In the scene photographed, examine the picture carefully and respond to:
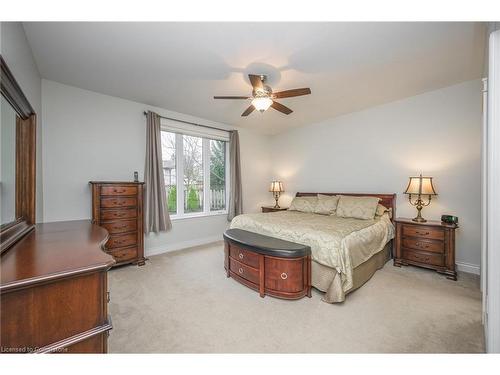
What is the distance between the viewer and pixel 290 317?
6.79 feet

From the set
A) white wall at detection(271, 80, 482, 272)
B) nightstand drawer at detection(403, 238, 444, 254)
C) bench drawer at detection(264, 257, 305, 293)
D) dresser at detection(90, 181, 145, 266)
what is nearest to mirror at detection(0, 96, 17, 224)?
dresser at detection(90, 181, 145, 266)

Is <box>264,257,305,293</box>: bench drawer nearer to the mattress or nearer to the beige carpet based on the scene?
the beige carpet

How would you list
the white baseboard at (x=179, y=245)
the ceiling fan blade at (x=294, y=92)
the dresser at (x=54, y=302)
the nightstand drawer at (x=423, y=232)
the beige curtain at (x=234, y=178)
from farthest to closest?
1. the beige curtain at (x=234, y=178)
2. the white baseboard at (x=179, y=245)
3. the nightstand drawer at (x=423, y=232)
4. the ceiling fan blade at (x=294, y=92)
5. the dresser at (x=54, y=302)

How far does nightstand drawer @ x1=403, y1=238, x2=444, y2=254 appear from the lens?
3006mm

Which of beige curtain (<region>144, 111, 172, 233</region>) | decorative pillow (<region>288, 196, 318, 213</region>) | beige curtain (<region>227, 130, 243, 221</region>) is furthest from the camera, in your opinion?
beige curtain (<region>227, 130, 243, 221</region>)

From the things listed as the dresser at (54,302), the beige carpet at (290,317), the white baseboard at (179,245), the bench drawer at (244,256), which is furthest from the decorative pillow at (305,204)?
the dresser at (54,302)

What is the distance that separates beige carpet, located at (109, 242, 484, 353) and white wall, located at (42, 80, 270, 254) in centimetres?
123

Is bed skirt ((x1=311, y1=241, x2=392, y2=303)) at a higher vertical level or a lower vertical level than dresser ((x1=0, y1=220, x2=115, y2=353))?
lower

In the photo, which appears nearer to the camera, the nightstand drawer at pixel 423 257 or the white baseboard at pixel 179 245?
the nightstand drawer at pixel 423 257

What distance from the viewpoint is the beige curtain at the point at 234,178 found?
499cm

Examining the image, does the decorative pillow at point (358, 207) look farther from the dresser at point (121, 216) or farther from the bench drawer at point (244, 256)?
the dresser at point (121, 216)

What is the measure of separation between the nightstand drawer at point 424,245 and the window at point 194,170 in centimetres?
349

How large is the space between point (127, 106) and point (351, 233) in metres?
3.89

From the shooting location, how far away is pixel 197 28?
199cm
